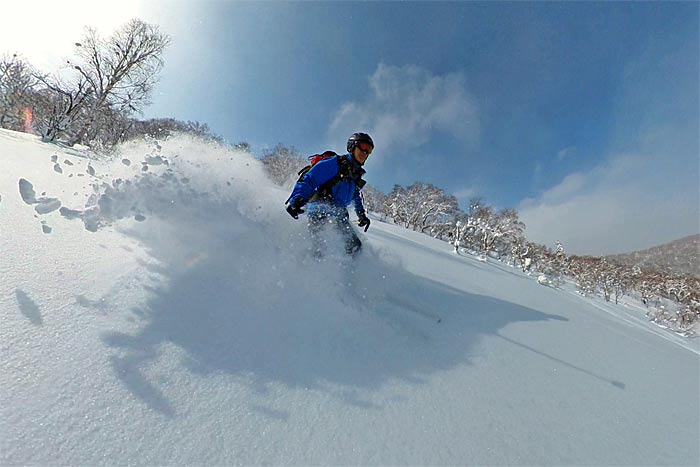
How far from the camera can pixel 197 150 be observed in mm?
3732

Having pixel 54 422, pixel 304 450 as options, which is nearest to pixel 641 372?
pixel 304 450

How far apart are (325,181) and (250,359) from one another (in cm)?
192

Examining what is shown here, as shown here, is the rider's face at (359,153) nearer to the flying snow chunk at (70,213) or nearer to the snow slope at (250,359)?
the snow slope at (250,359)

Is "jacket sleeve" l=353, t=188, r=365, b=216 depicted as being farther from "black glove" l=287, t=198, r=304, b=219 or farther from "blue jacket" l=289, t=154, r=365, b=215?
"black glove" l=287, t=198, r=304, b=219

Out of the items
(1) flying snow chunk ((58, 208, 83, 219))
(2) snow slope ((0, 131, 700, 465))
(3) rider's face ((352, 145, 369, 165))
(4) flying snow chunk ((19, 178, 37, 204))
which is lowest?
(2) snow slope ((0, 131, 700, 465))

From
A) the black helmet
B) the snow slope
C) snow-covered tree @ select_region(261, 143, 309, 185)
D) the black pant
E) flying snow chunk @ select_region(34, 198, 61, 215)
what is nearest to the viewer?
the snow slope

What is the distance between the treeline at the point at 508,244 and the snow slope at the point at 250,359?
20386 millimetres

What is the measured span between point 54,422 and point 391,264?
313cm

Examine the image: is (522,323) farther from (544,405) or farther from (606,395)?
(544,405)

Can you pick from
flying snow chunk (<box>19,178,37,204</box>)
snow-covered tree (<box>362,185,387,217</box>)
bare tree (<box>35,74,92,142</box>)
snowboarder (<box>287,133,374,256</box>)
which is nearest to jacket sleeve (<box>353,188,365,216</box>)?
snowboarder (<box>287,133,374,256</box>)

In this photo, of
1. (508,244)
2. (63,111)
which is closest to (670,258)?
(508,244)

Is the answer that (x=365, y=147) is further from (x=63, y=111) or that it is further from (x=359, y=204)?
(x=63, y=111)

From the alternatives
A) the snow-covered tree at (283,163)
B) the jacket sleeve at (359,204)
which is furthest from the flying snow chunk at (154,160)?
the snow-covered tree at (283,163)

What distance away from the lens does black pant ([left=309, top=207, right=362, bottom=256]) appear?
9.41ft
